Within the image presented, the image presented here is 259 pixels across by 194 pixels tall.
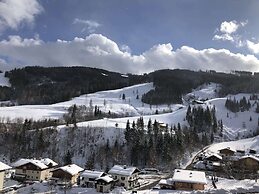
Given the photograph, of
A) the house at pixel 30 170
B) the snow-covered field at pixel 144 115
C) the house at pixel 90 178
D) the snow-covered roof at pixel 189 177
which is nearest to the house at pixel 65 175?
the house at pixel 90 178

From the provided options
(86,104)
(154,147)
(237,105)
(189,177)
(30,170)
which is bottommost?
(30,170)

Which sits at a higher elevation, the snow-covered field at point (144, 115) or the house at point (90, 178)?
the snow-covered field at point (144, 115)

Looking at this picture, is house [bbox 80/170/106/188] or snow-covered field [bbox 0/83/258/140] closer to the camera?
house [bbox 80/170/106/188]

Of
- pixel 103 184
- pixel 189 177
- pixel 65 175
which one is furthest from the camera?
pixel 65 175

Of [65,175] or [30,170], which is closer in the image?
[65,175]

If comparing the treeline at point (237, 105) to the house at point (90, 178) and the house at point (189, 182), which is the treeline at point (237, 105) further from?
the house at point (90, 178)

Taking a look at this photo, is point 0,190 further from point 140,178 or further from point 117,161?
point 117,161

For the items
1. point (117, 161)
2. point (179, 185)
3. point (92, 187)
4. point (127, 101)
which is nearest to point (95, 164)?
point (117, 161)

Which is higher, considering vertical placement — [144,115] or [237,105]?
[237,105]

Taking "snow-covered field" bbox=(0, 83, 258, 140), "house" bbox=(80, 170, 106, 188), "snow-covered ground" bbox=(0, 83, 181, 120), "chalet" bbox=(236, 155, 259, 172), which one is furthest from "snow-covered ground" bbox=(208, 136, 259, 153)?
"snow-covered ground" bbox=(0, 83, 181, 120)

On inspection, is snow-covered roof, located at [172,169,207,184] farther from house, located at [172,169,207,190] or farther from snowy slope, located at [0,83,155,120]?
snowy slope, located at [0,83,155,120]

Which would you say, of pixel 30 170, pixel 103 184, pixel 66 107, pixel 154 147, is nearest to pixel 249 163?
pixel 154 147

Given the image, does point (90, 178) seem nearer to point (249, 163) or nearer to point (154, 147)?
point (154, 147)

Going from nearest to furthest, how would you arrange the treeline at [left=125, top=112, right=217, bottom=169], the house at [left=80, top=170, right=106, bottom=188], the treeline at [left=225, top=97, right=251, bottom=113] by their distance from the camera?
the house at [left=80, top=170, right=106, bottom=188], the treeline at [left=125, top=112, right=217, bottom=169], the treeline at [left=225, top=97, right=251, bottom=113]
